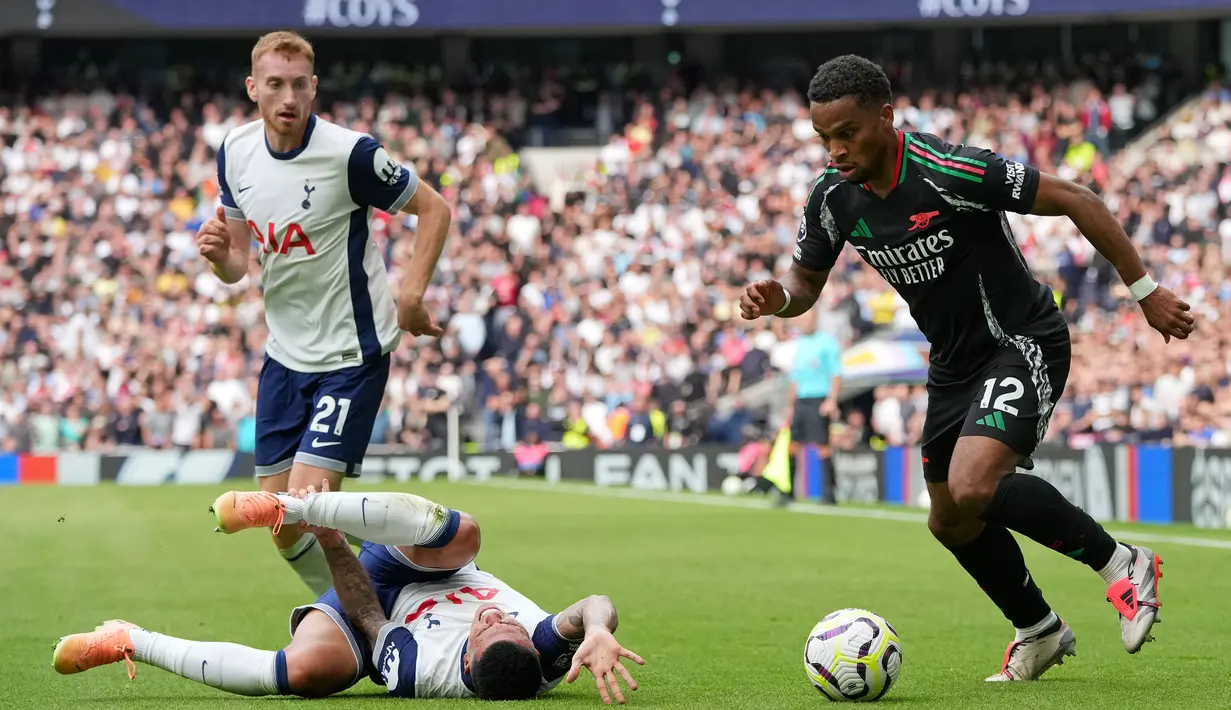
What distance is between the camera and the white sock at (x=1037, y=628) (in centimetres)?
663

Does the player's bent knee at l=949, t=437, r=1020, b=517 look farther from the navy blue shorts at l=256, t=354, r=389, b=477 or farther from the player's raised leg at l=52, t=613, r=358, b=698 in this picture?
the navy blue shorts at l=256, t=354, r=389, b=477

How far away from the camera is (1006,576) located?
667 centimetres

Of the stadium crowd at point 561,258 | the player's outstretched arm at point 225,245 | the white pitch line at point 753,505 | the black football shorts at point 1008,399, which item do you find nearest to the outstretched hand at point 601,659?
the black football shorts at point 1008,399

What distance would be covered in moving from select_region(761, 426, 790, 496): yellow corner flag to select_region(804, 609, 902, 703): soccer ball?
1357 centimetres

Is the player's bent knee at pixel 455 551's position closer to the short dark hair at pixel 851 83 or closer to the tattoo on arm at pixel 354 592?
the tattoo on arm at pixel 354 592

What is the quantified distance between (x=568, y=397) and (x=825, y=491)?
7.63 metres

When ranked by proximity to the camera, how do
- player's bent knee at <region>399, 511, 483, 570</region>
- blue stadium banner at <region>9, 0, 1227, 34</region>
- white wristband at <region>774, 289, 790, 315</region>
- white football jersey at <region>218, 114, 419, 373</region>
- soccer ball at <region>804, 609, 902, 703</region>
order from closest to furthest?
soccer ball at <region>804, 609, 902, 703</region> → player's bent knee at <region>399, 511, 483, 570</region> → white wristband at <region>774, 289, 790, 315</region> → white football jersey at <region>218, 114, 419, 373</region> → blue stadium banner at <region>9, 0, 1227, 34</region>

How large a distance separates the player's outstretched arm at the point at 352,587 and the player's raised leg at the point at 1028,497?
2.24 metres

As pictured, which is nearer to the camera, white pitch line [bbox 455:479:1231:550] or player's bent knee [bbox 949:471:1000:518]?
player's bent knee [bbox 949:471:1000:518]

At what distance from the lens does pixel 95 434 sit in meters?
27.3

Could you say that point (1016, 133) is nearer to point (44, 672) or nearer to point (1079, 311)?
point (1079, 311)

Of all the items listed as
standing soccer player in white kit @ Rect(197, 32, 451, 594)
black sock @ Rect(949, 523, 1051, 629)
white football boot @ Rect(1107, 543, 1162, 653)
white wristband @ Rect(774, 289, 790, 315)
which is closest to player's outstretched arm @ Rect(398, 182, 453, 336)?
standing soccer player in white kit @ Rect(197, 32, 451, 594)

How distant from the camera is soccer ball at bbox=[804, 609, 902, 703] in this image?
5906 mm

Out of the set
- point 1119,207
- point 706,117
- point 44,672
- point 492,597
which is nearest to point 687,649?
point 492,597
